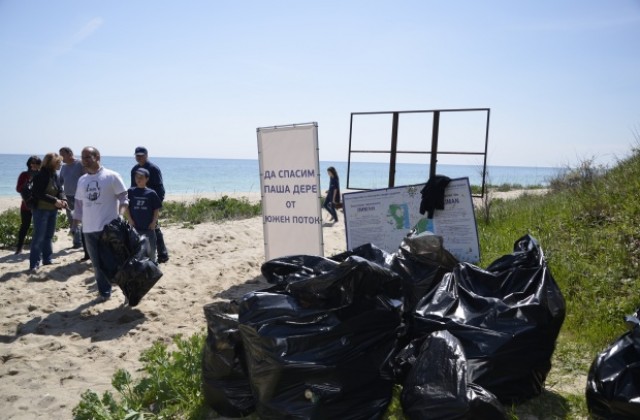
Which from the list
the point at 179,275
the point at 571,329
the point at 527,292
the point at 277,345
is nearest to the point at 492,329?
the point at 527,292

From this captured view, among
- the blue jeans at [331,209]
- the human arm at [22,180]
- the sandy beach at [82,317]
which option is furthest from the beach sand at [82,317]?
the blue jeans at [331,209]

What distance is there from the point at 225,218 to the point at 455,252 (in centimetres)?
785

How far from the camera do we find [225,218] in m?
12.2

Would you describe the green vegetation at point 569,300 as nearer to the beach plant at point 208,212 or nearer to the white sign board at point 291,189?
the white sign board at point 291,189

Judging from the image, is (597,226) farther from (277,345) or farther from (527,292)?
(277,345)

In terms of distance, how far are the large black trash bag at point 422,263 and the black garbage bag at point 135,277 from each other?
108 inches

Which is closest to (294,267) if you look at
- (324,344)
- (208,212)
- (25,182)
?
(324,344)

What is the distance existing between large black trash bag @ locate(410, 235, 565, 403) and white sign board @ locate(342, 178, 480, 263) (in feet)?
6.09

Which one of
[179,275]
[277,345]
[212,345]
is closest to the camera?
[277,345]

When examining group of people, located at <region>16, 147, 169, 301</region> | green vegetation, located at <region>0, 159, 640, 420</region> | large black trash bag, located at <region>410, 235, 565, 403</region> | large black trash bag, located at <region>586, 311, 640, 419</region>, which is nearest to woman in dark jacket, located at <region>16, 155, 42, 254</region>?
group of people, located at <region>16, 147, 169, 301</region>

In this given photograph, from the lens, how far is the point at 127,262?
17.5 feet

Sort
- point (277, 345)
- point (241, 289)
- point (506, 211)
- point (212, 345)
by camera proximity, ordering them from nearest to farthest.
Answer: point (277, 345) → point (212, 345) → point (241, 289) → point (506, 211)

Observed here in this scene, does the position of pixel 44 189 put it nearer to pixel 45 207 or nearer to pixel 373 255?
pixel 45 207

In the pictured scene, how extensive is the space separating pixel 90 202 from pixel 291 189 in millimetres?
2326
